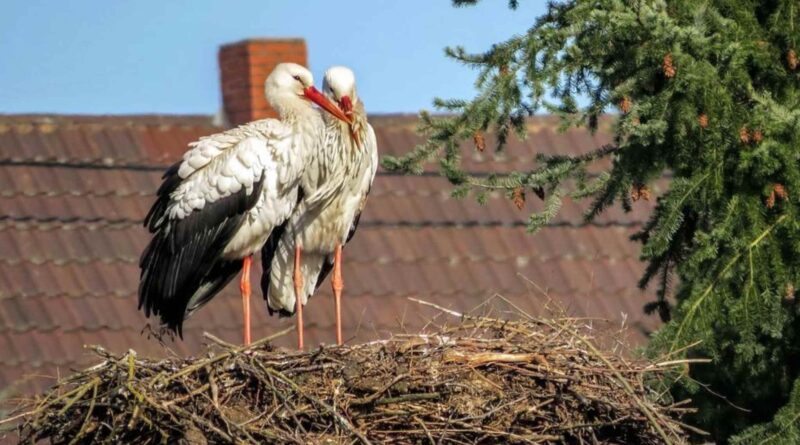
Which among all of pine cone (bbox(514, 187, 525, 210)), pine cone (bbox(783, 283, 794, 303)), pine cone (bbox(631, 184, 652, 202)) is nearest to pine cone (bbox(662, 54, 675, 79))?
pine cone (bbox(631, 184, 652, 202))

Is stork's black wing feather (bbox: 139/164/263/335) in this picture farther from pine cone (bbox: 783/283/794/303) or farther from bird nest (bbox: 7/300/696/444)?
pine cone (bbox: 783/283/794/303)

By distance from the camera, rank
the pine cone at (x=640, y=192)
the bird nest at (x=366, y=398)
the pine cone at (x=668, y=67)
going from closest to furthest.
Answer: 1. the bird nest at (x=366, y=398)
2. the pine cone at (x=668, y=67)
3. the pine cone at (x=640, y=192)

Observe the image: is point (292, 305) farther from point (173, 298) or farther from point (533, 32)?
point (533, 32)

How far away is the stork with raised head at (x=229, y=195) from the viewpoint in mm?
9000

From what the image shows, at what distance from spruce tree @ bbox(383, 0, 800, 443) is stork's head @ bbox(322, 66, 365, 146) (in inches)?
37.4

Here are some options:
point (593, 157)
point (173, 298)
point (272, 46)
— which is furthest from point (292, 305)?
point (272, 46)

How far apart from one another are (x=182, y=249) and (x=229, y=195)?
38 cm

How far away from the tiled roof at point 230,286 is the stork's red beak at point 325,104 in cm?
340

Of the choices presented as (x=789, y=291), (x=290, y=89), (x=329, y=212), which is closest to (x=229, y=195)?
(x=329, y=212)

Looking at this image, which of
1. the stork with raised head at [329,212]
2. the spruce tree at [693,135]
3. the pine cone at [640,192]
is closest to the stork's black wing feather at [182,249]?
the stork with raised head at [329,212]

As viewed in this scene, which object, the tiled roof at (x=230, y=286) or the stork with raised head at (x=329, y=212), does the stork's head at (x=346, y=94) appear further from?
the tiled roof at (x=230, y=286)

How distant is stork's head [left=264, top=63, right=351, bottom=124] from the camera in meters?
9.27

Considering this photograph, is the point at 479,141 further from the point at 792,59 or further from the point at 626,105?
the point at 792,59

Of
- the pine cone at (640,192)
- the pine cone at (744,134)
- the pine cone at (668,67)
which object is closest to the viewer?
the pine cone at (668,67)
